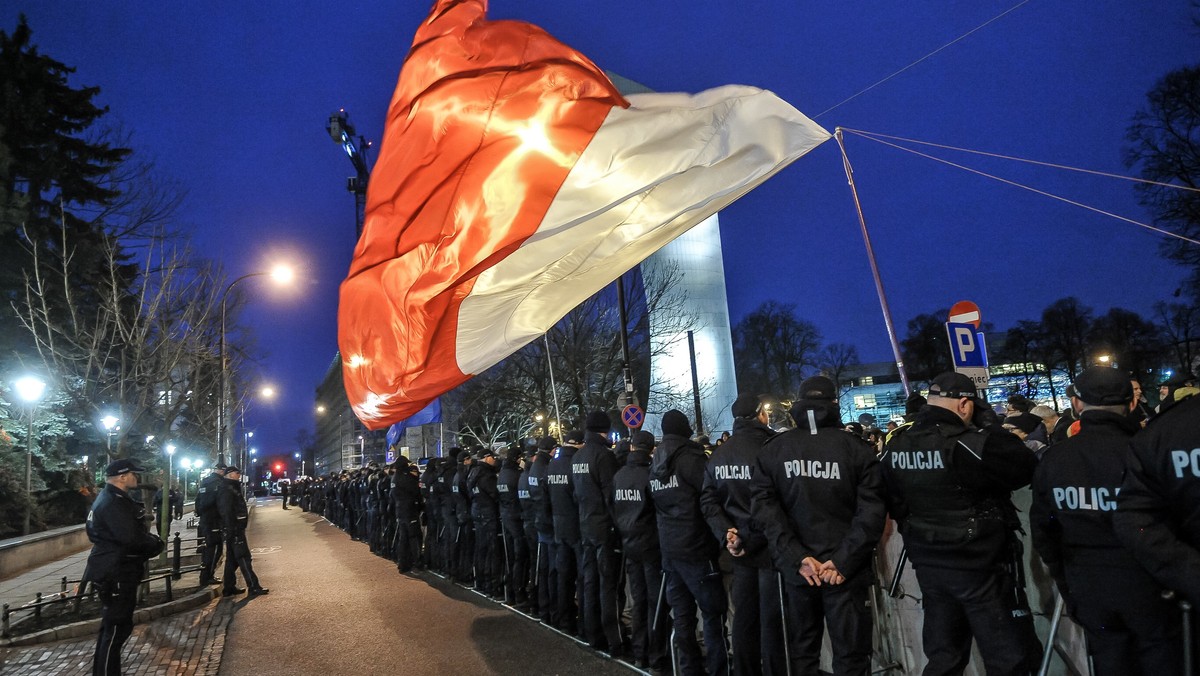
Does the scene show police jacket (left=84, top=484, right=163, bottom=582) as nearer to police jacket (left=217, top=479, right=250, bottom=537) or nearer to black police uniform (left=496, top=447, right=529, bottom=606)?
black police uniform (left=496, top=447, right=529, bottom=606)

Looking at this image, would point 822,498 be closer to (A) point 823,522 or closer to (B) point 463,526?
(A) point 823,522

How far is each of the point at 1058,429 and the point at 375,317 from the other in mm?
6220

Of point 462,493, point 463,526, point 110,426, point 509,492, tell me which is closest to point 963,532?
point 509,492

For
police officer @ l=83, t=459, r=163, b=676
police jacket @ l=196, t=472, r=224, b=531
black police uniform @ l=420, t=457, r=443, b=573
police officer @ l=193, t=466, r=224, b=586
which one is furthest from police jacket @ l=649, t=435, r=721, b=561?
police jacket @ l=196, t=472, r=224, b=531

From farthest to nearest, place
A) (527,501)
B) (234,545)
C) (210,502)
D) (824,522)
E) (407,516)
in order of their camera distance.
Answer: (407,516) → (210,502) → (234,545) → (527,501) → (824,522)

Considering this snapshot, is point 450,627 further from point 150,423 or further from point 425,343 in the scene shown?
point 150,423

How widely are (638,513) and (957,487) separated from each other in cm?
313

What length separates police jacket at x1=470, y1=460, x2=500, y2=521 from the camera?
34.8ft

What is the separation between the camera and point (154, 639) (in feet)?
30.3

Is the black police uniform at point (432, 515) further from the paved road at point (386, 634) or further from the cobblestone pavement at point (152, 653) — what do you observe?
the cobblestone pavement at point (152, 653)

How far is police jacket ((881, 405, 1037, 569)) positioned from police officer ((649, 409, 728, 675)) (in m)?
1.89

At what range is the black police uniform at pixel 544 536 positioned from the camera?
8742 millimetres

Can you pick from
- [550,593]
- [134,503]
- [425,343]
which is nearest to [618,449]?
[550,593]

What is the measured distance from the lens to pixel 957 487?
420 centimetres
